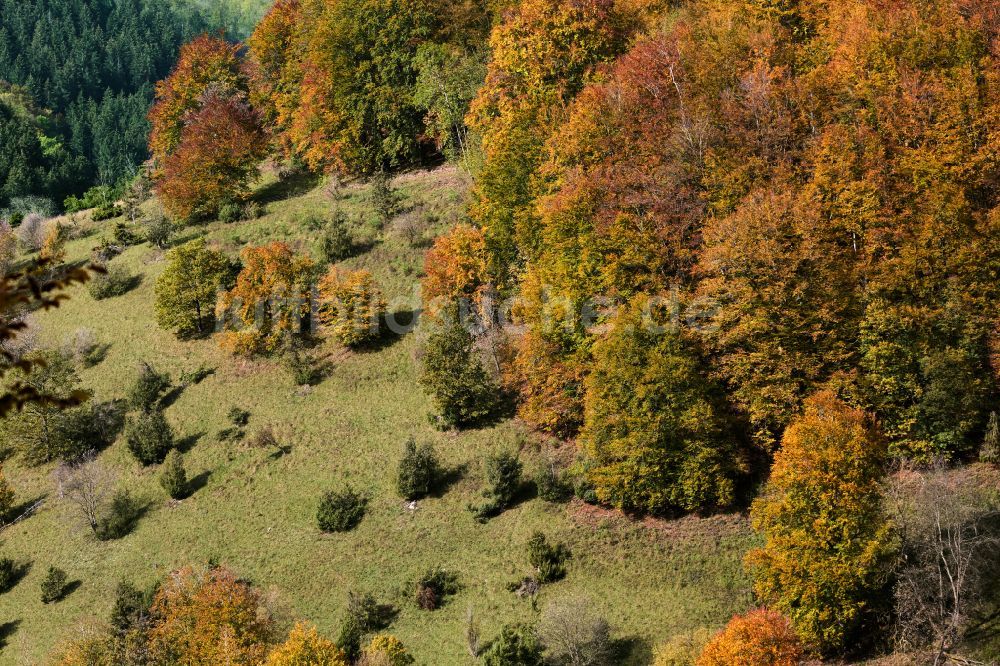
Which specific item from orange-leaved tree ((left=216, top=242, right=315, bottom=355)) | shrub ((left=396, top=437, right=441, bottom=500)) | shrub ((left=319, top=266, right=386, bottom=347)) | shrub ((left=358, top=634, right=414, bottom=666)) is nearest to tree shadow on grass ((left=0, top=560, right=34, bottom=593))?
orange-leaved tree ((left=216, top=242, right=315, bottom=355))

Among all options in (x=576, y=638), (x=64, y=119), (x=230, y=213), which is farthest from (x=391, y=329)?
(x=64, y=119)

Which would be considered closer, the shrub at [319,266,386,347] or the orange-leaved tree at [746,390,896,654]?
the orange-leaved tree at [746,390,896,654]

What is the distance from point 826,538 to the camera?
40.0 meters

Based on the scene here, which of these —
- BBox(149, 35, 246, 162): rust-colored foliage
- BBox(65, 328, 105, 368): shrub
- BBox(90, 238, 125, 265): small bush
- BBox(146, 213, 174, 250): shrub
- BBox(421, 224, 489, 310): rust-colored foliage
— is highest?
BBox(149, 35, 246, 162): rust-colored foliage

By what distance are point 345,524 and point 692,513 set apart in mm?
16574

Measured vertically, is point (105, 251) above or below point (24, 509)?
above

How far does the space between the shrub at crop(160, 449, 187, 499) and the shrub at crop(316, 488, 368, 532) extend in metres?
→ 8.83

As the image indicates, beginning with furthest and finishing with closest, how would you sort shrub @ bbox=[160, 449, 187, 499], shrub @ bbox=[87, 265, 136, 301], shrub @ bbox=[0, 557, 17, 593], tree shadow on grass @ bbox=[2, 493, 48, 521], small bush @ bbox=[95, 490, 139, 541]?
shrub @ bbox=[87, 265, 136, 301] → tree shadow on grass @ bbox=[2, 493, 48, 521] → shrub @ bbox=[160, 449, 187, 499] → small bush @ bbox=[95, 490, 139, 541] → shrub @ bbox=[0, 557, 17, 593]

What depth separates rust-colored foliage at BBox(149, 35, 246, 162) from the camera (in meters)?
91.7

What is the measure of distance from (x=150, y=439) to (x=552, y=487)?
23988mm

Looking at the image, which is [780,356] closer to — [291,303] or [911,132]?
[911,132]

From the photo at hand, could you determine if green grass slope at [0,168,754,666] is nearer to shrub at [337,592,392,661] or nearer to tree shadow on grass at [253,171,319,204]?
shrub at [337,592,392,661]

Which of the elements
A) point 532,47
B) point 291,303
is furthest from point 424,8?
point 291,303

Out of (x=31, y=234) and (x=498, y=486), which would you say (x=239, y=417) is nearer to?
(x=498, y=486)
